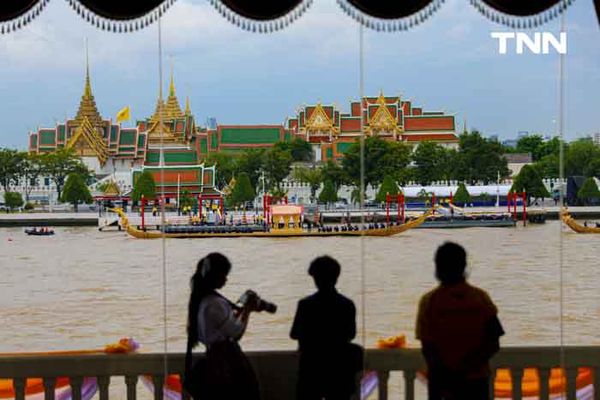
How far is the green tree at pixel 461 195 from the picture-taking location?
71.3ft

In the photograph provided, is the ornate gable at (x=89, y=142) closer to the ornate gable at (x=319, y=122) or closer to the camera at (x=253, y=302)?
the ornate gable at (x=319, y=122)

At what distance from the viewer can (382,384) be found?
175 centimetres

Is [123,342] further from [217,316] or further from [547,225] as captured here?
[547,225]

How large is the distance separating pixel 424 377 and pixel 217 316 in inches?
17.5

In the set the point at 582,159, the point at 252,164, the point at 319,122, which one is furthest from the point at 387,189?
the point at 319,122

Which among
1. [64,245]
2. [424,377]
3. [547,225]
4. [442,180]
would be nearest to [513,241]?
[547,225]

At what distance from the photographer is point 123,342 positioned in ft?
5.90

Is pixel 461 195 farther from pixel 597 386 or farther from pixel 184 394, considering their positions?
pixel 184 394

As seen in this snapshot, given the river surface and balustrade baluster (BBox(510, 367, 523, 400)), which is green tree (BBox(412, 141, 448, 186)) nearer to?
the river surface

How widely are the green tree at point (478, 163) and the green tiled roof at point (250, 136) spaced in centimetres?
502

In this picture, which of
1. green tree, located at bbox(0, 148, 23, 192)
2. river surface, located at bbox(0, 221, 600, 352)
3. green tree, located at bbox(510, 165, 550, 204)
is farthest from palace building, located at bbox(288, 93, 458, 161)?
green tree, located at bbox(0, 148, 23, 192)

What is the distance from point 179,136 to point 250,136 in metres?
1.92

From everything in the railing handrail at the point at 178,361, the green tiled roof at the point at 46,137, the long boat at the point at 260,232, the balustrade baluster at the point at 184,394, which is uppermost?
the green tiled roof at the point at 46,137

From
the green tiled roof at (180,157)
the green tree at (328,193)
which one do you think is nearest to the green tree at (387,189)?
the green tree at (328,193)
